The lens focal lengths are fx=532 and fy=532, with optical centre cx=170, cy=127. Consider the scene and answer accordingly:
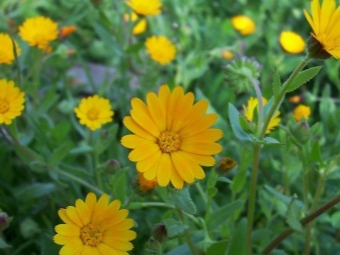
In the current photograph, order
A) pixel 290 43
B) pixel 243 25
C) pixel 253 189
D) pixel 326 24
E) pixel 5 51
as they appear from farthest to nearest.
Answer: pixel 243 25
pixel 290 43
pixel 5 51
pixel 253 189
pixel 326 24

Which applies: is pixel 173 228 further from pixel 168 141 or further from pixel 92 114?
pixel 92 114

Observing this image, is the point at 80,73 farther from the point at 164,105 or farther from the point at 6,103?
the point at 164,105

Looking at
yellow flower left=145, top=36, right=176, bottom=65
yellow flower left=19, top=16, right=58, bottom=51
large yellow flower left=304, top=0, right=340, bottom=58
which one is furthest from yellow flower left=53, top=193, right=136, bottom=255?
yellow flower left=145, top=36, right=176, bottom=65

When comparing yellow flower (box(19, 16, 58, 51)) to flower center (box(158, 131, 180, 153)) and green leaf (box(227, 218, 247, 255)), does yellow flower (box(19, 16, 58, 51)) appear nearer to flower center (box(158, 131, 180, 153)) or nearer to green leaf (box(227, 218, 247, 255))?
flower center (box(158, 131, 180, 153))

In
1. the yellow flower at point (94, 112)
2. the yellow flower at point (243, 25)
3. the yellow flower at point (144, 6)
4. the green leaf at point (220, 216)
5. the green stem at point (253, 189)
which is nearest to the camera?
the green stem at point (253, 189)

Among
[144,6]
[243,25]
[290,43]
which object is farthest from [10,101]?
[243,25]

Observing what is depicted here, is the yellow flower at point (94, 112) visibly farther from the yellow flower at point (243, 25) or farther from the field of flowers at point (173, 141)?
the yellow flower at point (243, 25)

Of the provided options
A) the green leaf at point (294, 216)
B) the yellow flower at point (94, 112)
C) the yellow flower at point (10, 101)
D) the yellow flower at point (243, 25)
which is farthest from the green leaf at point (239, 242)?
the yellow flower at point (243, 25)

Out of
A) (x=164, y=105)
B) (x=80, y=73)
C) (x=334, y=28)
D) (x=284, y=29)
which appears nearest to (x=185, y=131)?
(x=164, y=105)
